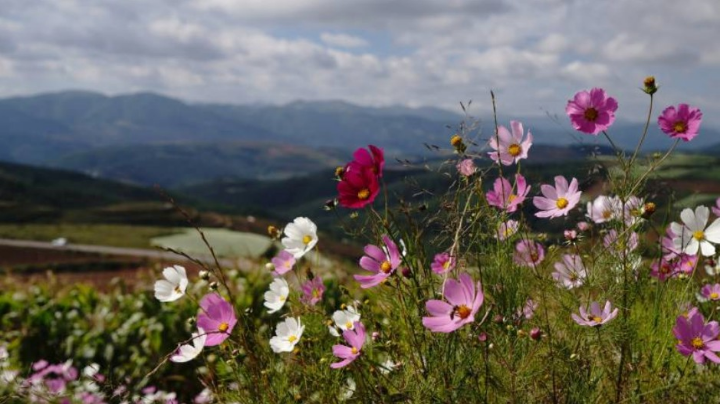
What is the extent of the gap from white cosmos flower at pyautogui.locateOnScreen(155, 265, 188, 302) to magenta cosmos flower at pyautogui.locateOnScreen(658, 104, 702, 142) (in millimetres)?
1844

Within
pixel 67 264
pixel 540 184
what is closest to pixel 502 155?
pixel 540 184

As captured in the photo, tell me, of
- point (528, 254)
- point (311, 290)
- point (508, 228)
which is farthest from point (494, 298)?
point (311, 290)

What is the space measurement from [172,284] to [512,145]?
1428 millimetres

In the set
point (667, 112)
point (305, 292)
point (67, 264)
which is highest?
point (667, 112)

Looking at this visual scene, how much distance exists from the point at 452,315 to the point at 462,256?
0.37 metres

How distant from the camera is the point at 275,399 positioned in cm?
188

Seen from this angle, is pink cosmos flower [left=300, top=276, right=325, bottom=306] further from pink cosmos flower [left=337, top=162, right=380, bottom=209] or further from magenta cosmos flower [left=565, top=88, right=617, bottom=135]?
magenta cosmos flower [left=565, top=88, right=617, bottom=135]

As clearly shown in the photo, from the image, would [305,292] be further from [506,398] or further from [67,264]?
[67,264]

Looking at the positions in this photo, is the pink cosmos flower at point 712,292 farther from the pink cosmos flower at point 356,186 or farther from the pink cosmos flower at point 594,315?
the pink cosmos flower at point 356,186

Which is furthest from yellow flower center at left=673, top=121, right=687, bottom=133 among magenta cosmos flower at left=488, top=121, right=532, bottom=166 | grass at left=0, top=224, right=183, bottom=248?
grass at left=0, top=224, right=183, bottom=248

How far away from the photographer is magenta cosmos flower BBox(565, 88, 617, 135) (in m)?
2.04

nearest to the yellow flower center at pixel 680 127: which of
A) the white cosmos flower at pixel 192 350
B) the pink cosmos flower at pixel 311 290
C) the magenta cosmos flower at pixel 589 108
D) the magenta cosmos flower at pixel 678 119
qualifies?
the magenta cosmos flower at pixel 678 119

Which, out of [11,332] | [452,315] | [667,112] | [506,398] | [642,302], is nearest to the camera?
[452,315]

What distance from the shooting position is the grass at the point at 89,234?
7519 centimetres
